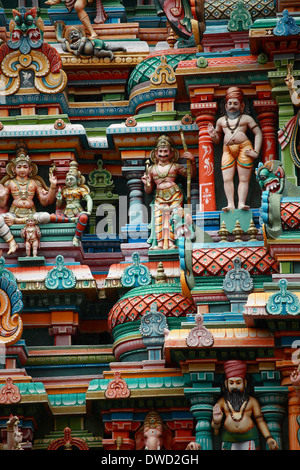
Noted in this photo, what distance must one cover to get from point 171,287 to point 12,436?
4640 millimetres

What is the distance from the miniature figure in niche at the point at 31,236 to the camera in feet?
121

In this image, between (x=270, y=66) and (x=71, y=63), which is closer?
(x=270, y=66)

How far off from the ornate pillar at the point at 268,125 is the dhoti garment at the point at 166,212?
1680mm

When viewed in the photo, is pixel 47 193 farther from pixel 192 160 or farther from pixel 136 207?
pixel 192 160

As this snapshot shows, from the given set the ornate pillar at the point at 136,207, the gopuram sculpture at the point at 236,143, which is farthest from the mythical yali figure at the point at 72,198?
the gopuram sculpture at the point at 236,143

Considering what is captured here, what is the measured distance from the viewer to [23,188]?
37.8 metres

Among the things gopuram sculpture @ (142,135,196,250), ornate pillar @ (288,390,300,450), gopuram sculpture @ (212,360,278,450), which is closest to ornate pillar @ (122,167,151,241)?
gopuram sculpture @ (142,135,196,250)

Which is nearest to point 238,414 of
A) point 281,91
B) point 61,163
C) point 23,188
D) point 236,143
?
point 236,143

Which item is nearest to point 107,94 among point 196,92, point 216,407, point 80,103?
point 80,103

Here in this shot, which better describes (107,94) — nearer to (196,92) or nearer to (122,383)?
(196,92)

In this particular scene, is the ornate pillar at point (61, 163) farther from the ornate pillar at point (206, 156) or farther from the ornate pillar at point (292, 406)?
the ornate pillar at point (292, 406)

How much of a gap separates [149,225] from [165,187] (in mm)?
730

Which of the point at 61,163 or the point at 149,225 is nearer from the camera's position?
the point at 149,225

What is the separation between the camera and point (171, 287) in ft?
116
